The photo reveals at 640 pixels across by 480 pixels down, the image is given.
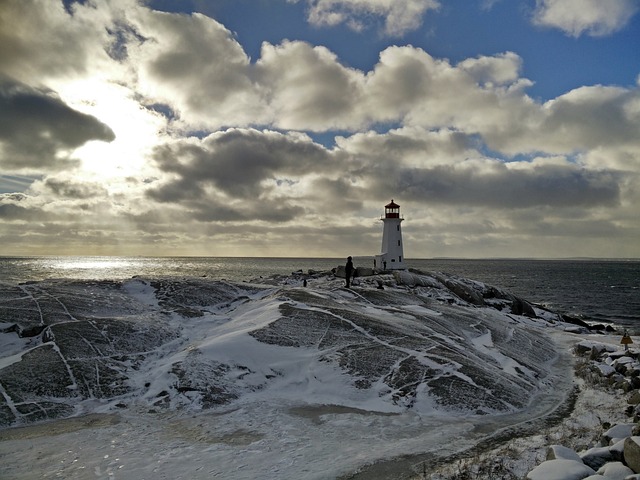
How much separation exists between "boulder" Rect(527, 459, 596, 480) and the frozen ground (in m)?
3.24

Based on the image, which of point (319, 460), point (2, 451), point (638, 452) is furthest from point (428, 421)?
point (2, 451)

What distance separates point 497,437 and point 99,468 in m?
11.3

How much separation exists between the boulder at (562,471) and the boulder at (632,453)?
70 cm

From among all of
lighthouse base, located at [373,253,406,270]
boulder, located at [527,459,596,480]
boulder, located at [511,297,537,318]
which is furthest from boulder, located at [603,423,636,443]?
lighthouse base, located at [373,253,406,270]

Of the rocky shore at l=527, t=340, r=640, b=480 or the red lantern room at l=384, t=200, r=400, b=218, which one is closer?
the rocky shore at l=527, t=340, r=640, b=480

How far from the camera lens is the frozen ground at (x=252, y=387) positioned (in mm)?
11164

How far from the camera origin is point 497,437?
1286 centimetres

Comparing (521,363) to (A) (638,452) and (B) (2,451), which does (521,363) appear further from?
(B) (2,451)

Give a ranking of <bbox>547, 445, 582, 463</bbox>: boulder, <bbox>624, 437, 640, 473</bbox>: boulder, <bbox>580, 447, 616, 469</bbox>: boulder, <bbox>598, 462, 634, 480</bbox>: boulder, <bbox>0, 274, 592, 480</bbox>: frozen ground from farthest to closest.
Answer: <bbox>0, 274, 592, 480</bbox>: frozen ground, <bbox>547, 445, 582, 463</bbox>: boulder, <bbox>580, 447, 616, 469</bbox>: boulder, <bbox>624, 437, 640, 473</bbox>: boulder, <bbox>598, 462, 634, 480</bbox>: boulder

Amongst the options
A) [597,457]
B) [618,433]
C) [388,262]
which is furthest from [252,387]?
[388,262]

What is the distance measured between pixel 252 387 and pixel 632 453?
40.3 ft

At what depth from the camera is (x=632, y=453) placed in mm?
8031

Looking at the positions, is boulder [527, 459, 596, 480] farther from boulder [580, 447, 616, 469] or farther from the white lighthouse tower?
the white lighthouse tower

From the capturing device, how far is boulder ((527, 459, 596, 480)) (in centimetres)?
789
